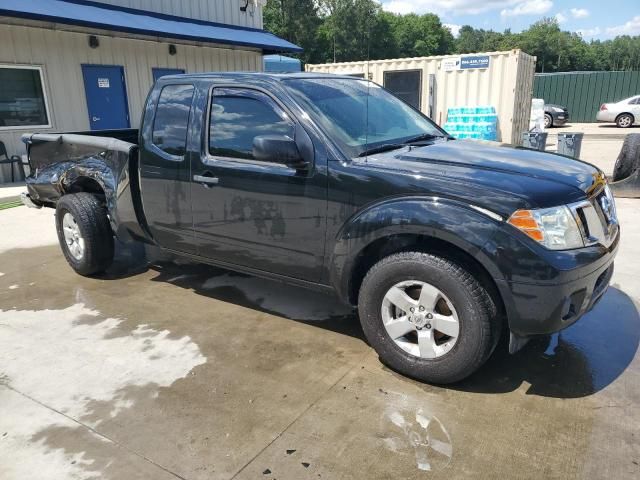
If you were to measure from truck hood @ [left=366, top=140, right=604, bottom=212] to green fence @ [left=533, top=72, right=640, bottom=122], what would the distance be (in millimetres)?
27378

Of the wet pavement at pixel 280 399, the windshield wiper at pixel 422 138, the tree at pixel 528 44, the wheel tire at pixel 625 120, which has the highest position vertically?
the tree at pixel 528 44

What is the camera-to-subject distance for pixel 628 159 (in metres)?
8.18

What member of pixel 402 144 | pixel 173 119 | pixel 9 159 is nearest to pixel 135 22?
pixel 9 159

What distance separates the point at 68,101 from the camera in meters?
11.2

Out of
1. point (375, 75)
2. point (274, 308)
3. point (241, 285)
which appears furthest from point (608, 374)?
point (375, 75)

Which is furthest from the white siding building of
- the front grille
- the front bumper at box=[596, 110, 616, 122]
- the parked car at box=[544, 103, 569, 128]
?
the front bumper at box=[596, 110, 616, 122]

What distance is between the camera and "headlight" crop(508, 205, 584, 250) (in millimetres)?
2666

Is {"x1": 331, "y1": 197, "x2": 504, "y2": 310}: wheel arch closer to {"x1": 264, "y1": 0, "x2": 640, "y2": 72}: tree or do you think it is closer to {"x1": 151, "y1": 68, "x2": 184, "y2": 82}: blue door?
{"x1": 151, "y1": 68, "x2": 184, "y2": 82}: blue door

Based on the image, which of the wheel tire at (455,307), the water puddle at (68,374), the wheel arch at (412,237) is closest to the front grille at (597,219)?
the wheel arch at (412,237)

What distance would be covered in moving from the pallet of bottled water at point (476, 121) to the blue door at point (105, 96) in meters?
7.83

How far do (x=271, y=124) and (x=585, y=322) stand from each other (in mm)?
2762

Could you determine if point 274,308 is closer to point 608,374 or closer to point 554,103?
point 608,374

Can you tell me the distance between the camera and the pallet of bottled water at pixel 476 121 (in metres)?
11.9

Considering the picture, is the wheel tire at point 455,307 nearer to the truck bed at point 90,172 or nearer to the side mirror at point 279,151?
the side mirror at point 279,151
